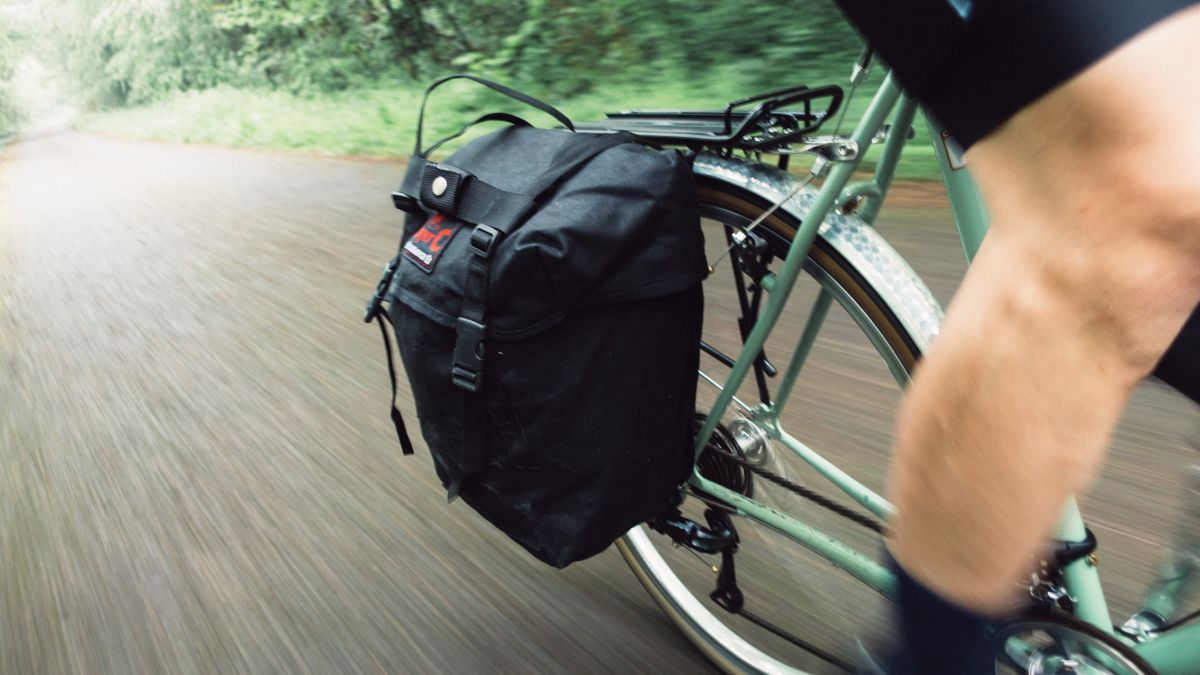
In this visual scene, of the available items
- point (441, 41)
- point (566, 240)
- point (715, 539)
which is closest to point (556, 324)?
point (566, 240)

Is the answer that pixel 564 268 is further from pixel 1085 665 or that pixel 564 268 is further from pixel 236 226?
pixel 236 226

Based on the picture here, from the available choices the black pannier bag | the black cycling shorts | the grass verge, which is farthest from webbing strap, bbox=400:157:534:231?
the grass verge

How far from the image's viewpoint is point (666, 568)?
1.92m

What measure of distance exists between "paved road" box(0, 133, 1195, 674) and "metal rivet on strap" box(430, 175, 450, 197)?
1.10m

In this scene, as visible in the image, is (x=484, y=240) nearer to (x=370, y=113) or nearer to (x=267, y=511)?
(x=267, y=511)

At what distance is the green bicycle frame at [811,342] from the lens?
1.13 m

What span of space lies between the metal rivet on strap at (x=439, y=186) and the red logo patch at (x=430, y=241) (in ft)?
0.14

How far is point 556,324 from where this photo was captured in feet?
4.30

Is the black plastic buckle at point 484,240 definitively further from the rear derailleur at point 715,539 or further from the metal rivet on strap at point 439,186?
the rear derailleur at point 715,539

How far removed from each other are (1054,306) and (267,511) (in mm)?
2417

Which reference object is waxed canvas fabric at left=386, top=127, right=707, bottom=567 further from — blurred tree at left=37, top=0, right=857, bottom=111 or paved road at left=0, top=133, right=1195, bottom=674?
blurred tree at left=37, top=0, right=857, bottom=111

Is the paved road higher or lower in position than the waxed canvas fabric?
lower

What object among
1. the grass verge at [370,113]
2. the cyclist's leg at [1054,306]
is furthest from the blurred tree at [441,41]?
the cyclist's leg at [1054,306]

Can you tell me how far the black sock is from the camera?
0.90 m
